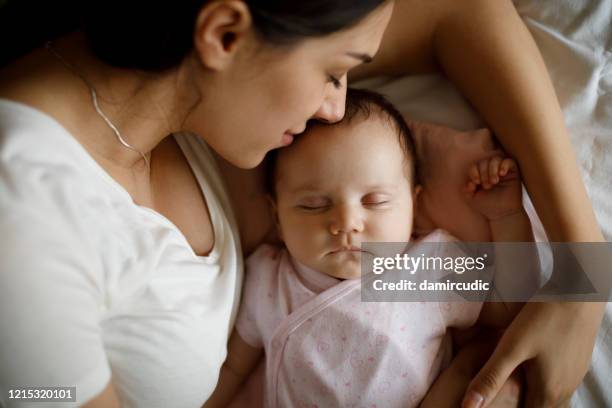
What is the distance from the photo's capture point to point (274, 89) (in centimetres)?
84

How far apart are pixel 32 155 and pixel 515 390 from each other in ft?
3.15

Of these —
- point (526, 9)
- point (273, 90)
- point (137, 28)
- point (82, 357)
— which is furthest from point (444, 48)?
point (82, 357)

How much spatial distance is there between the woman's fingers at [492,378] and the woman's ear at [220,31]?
0.75m

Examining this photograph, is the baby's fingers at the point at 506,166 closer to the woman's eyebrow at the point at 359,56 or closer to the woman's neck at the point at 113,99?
the woman's eyebrow at the point at 359,56

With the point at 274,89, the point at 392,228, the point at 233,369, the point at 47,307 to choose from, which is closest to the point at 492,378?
the point at 392,228

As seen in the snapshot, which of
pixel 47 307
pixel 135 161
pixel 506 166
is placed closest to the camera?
pixel 47 307

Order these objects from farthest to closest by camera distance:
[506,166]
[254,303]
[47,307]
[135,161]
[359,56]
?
1. [254,303]
2. [506,166]
3. [135,161]
4. [359,56]
5. [47,307]

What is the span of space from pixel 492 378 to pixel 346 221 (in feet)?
1.35

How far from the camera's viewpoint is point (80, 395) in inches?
30.1

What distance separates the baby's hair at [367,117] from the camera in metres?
1.14

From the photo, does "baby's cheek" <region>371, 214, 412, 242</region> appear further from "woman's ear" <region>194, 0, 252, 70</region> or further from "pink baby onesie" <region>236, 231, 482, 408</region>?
"woman's ear" <region>194, 0, 252, 70</region>

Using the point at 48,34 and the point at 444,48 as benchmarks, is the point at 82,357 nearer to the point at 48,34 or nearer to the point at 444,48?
the point at 48,34

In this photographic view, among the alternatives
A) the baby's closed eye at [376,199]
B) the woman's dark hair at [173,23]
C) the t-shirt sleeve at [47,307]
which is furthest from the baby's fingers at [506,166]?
the t-shirt sleeve at [47,307]

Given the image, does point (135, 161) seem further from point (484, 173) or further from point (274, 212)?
point (484, 173)
